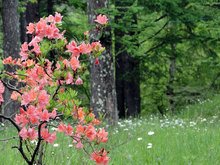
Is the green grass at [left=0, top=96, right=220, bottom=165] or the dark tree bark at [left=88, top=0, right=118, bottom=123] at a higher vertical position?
the dark tree bark at [left=88, top=0, right=118, bottom=123]

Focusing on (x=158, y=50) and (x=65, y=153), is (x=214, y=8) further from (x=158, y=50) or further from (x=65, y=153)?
(x=65, y=153)

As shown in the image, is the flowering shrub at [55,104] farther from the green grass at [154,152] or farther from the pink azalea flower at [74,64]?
the green grass at [154,152]

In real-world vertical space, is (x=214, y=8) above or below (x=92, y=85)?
above

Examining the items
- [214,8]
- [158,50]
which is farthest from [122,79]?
[214,8]

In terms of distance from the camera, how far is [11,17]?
8.70 meters

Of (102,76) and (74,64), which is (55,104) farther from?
(102,76)

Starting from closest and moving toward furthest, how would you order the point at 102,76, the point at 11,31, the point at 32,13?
1. the point at 102,76
2. the point at 11,31
3. the point at 32,13

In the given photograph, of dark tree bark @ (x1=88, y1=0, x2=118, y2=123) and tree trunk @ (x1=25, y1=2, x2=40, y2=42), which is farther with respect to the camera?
tree trunk @ (x1=25, y1=2, x2=40, y2=42)

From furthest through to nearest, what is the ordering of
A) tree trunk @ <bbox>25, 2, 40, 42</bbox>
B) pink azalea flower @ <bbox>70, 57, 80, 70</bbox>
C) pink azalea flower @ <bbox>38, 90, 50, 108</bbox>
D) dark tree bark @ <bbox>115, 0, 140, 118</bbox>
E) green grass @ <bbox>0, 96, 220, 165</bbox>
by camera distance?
1. dark tree bark @ <bbox>115, 0, 140, 118</bbox>
2. tree trunk @ <bbox>25, 2, 40, 42</bbox>
3. green grass @ <bbox>0, 96, 220, 165</bbox>
4. pink azalea flower @ <bbox>70, 57, 80, 70</bbox>
5. pink azalea flower @ <bbox>38, 90, 50, 108</bbox>

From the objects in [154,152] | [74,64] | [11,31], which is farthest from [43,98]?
[11,31]

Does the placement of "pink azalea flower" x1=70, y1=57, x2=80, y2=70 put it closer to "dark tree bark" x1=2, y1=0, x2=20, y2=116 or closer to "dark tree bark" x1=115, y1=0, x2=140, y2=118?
"dark tree bark" x1=2, y1=0, x2=20, y2=116

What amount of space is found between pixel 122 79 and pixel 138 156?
7.69 m

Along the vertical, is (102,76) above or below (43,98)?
below

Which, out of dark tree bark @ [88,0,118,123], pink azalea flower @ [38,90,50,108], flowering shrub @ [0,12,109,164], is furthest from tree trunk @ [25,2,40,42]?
pink azalea flower @ [38,90,50,108]
